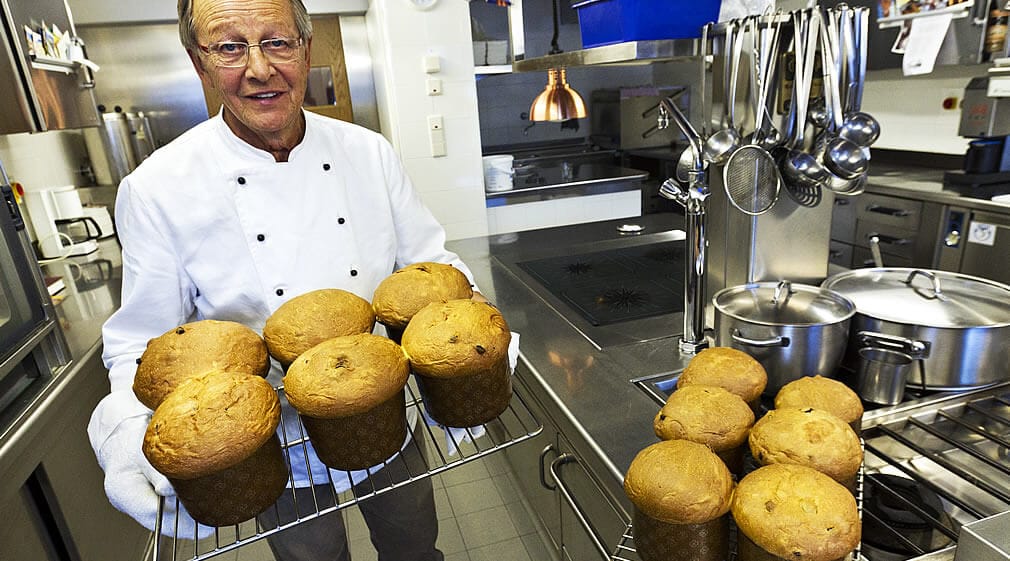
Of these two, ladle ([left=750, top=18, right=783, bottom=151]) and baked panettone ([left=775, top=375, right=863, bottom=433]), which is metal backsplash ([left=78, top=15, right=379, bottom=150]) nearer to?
ladle ([left=750, top=18, right=783, bottom=151])

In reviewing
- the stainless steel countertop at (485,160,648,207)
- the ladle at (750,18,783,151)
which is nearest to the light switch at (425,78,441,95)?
the stainless steel countertop at (485,160,648,207)

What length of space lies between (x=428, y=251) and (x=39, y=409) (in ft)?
3.74

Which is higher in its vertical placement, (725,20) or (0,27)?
(0,27)

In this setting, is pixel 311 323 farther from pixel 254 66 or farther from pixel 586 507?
pixel 586 507

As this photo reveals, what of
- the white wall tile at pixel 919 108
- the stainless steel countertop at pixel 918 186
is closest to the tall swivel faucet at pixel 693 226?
the stainless steel countertop at pixel 918 186

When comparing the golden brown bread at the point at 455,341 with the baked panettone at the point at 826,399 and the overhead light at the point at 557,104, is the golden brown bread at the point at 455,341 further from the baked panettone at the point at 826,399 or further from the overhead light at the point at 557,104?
the overhead light at the point at 557,104

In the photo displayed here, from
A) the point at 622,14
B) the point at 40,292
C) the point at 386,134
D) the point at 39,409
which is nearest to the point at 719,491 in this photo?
the point at 622,14

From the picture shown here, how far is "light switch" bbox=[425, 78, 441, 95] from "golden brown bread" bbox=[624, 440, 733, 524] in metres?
2.59

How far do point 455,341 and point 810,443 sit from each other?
49 cm

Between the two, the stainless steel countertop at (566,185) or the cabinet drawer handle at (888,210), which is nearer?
the cabinet drawer handle at (888,210)

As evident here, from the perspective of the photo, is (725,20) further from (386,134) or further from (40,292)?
(386,134)

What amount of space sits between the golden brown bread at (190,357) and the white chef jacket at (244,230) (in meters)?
0.18

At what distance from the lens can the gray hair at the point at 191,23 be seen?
0.90 meters

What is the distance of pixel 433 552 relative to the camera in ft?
4.60
